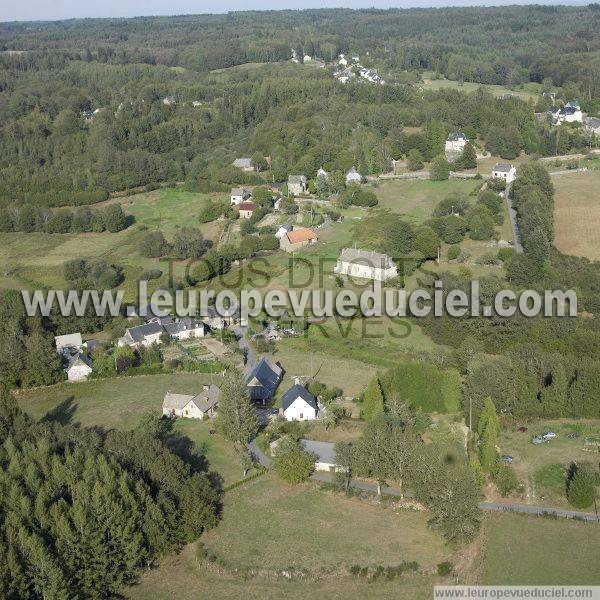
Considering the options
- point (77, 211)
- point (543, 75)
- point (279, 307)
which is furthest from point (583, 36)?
point (279, 307)

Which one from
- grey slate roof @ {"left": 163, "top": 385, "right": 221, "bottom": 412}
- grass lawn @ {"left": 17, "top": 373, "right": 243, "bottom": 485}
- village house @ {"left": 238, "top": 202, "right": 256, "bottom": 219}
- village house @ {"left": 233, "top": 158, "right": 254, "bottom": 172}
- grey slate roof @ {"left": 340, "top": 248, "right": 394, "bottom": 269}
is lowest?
grass lawn @ {"left": 17, "top": 373, "right": 243, "bottom": 485}

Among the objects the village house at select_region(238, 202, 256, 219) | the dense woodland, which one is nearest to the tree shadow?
the village house at select_region(238, 202, 256, 219)

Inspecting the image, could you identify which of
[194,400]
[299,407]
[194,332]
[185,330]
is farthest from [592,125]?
[194,400]

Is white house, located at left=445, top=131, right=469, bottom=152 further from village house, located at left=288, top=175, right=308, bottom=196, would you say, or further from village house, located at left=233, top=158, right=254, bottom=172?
village house, located at left=233, top=158, right=254, bottom=172

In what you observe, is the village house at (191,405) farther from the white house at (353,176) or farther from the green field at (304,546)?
the white house at (353,176)

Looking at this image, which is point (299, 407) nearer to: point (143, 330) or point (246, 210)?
point (143, 330)

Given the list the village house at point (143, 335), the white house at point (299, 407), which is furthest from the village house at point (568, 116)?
the white house at point (299, 407)

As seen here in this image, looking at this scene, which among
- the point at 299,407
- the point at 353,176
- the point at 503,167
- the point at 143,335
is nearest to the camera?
the point at 299,407
